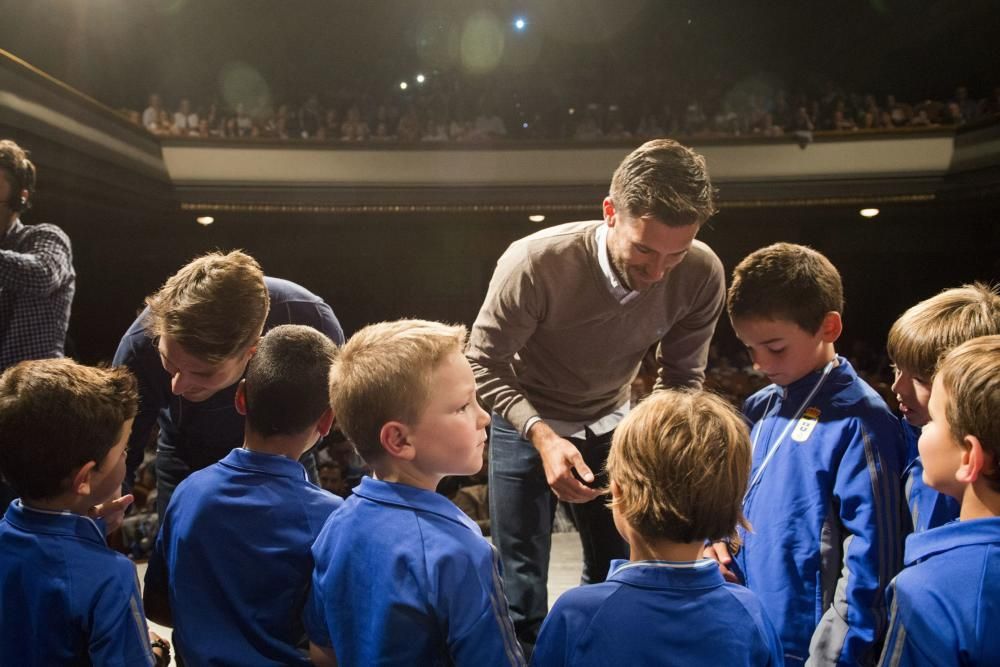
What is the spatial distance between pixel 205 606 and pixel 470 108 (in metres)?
10.6

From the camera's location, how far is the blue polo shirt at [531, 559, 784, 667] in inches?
43.6

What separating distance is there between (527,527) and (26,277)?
1.53m

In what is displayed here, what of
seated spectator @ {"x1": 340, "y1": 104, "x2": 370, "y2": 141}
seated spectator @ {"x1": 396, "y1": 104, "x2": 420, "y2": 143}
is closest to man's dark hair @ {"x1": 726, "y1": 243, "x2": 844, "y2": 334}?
seated spectator @ {"x1": 396, "y1": 104, "x2": 420, "y2": 143}

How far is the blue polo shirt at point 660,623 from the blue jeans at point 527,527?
0.91m

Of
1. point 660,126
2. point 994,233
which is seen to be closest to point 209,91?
point 660,126

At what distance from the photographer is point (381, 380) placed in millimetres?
1322

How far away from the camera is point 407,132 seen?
1052 centimetres

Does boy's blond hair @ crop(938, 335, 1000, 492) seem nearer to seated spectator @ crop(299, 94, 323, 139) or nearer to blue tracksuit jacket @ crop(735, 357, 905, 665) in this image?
blue tracksuit jacket @ crop(735, 357, 905, 665)

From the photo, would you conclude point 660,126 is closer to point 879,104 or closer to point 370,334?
point 879,104

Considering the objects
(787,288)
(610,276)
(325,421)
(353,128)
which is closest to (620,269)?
(610,276)

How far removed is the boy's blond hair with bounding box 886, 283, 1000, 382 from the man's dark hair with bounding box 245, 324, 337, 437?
3.68ft

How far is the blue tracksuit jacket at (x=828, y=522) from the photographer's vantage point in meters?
1.52

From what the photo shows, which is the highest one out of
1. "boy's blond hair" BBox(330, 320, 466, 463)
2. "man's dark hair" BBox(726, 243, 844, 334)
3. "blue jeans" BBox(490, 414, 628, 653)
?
"man's dark hair" BBox(726, 243, 844, 334)

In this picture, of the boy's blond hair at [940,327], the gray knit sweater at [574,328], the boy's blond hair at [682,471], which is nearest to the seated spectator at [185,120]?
the gray knit sweater at [574,328]
